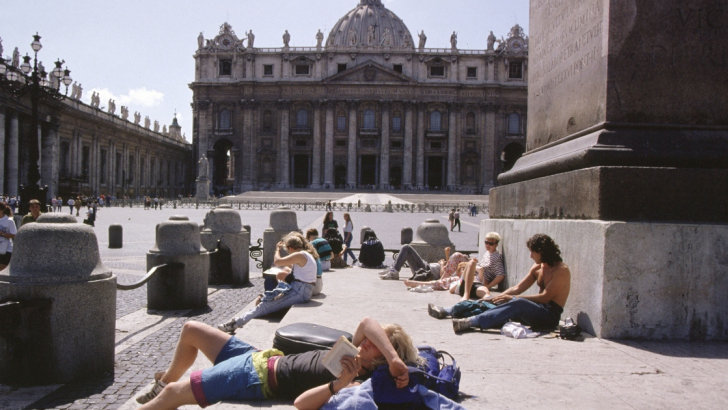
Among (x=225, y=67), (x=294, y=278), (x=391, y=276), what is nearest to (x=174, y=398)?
(x=294, y=278)

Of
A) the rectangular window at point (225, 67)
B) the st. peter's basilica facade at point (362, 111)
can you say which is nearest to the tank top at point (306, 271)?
the st. peter's basilica facade at point (362, 111)

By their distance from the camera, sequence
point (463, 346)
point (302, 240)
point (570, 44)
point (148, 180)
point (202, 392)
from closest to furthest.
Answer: point (202, 392)
point (463, 346)
point (570, 44)
point (302, 240)
point (148, 180)

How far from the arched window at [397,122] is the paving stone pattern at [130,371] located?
6126 cm

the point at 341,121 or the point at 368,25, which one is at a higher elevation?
the point at 368,25

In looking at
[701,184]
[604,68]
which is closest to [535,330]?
[701,184]

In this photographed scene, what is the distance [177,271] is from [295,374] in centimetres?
467

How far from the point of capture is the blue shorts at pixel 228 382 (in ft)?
10.9

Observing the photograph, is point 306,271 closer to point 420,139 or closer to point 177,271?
point 177,271

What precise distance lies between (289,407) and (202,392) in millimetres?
492

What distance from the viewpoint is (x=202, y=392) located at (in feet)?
10.8

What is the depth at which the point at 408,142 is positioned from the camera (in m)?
67.7

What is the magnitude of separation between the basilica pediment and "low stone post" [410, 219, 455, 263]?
188ft

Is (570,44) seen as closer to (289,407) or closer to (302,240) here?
(302,240)

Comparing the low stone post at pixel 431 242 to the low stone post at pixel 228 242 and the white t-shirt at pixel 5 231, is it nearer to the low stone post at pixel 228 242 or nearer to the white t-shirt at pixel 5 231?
the low stone post at pixel 228 242
